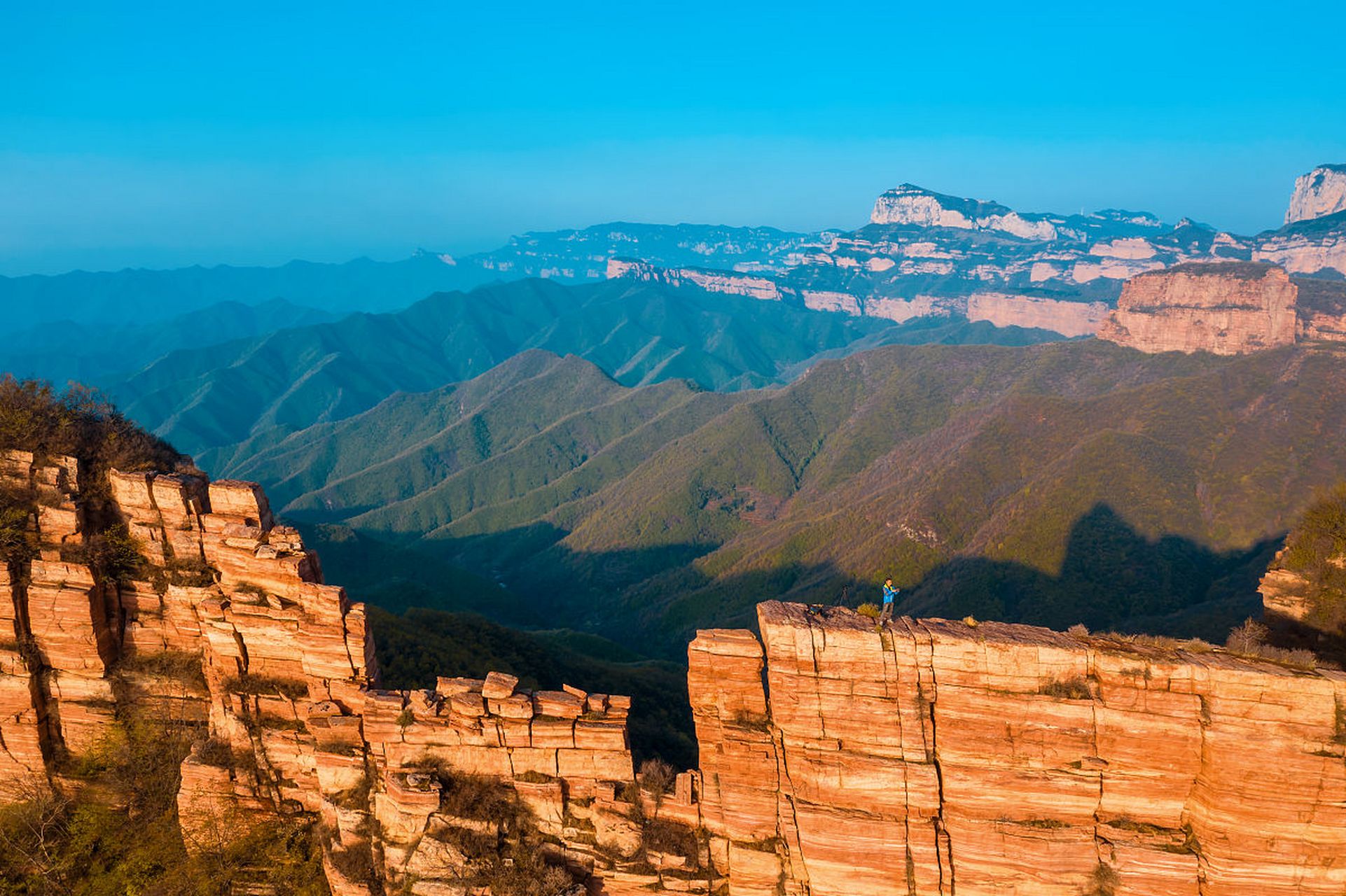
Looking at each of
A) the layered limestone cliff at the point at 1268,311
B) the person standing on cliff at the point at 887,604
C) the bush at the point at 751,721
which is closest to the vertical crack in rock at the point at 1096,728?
the person standing on cliff at the point at 887,604

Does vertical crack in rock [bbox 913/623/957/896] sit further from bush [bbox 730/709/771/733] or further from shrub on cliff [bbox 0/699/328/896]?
shrub on cliff [bbox 0/699/328/896]

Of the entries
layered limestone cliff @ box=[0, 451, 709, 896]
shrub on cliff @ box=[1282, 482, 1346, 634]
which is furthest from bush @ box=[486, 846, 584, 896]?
shrub on cliff @ box=[1282, 482, 1346, 634]

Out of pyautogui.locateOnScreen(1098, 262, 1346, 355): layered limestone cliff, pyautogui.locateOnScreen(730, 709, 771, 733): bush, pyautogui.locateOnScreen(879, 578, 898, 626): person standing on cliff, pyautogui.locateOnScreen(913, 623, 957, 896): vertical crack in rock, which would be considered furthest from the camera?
pyautogui.locateOnScreen(1098, 262, 1346, 355): layered limestone cliff

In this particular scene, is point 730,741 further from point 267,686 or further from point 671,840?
point 267,686

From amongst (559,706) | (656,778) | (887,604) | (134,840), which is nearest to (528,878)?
(656,778)

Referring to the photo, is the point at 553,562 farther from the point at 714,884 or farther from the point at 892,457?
the point at 714,884

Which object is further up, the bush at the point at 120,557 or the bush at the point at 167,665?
the bush at the point at 120,557

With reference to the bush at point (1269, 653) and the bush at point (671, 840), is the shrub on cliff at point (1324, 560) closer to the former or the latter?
the bush at point (1269, 653)
